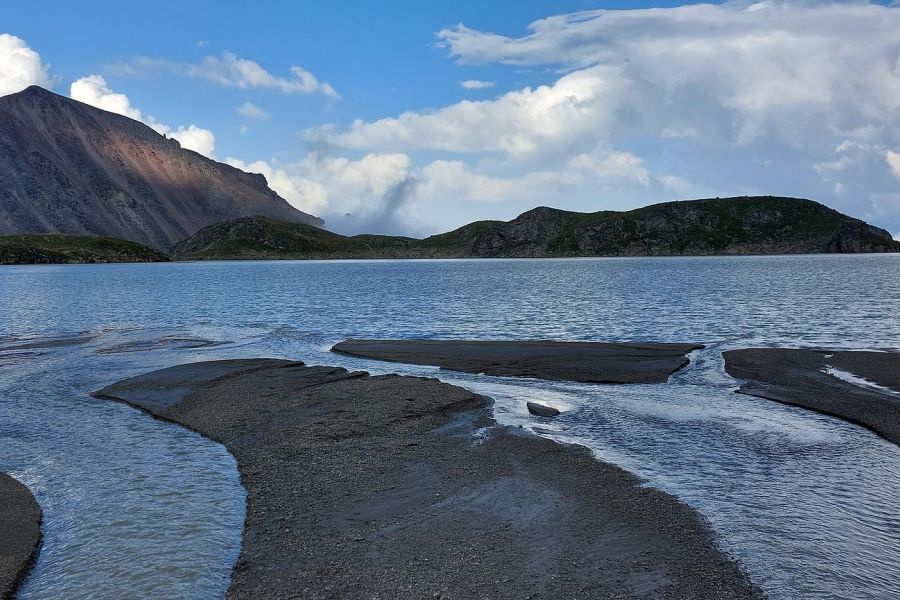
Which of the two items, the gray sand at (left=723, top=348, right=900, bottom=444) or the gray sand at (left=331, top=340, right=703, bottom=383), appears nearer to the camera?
the gray sand at (left=723, top=348, right=900, bottom=444)

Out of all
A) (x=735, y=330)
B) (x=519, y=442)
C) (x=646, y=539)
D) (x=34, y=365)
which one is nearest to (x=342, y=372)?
(x=519, y=442)

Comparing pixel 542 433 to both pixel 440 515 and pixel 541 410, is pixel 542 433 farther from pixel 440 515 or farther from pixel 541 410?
pixel 440 515

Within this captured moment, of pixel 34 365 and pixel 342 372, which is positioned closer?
pixel 342 372

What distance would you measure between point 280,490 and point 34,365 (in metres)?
30.8

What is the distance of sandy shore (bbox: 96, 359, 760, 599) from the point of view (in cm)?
1294

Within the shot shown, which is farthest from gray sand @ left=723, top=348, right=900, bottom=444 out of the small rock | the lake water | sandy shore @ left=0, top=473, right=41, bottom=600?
sandy shore @ left=0, top=473, right=41, bottom=600

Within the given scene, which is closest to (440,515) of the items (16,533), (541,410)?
(16,533)

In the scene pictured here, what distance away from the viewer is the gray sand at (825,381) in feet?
85.4

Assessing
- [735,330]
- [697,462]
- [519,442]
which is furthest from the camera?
[735,330]

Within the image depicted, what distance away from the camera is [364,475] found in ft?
63.1

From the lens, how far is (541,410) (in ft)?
89.7

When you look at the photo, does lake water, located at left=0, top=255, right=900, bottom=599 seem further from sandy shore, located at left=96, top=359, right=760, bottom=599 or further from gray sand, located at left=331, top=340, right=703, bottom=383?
gray sand, located at left=331, top=340, right=703, bottom=383

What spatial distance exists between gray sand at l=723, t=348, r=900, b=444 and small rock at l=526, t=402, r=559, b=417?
10504 mm

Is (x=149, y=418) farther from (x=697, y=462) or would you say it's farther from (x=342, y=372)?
(x=697, y=462)
